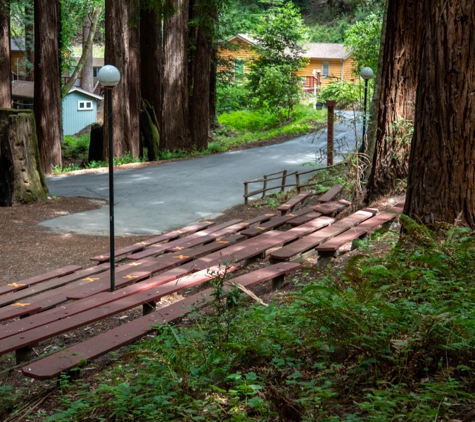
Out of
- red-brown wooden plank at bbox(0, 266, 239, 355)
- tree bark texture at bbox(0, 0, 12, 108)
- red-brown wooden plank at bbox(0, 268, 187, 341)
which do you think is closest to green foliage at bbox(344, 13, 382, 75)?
tree bark texture at bbox(0, 0, 12, 108)

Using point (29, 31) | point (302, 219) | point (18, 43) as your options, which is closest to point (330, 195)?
point (302, 219)

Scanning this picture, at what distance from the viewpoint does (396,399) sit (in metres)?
3.45

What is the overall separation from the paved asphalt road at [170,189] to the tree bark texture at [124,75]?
7.70 ft

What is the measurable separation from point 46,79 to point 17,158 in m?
8.56

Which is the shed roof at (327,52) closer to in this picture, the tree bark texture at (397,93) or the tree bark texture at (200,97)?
the tree bark texture at (200,97)

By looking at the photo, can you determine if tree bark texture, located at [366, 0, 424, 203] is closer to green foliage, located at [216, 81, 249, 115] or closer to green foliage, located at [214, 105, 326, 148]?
green foliage, located at [214, 105, 326, 148]

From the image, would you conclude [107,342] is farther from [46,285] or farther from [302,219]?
[302,219]

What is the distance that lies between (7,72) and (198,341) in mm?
20362

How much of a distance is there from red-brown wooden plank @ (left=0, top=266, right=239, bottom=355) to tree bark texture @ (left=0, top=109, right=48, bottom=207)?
9085 millimetres

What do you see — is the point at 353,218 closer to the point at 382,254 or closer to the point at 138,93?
the point at 382,254

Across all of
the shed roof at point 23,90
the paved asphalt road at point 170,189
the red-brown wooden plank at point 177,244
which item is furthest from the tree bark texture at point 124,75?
the shed roof at point 23,90

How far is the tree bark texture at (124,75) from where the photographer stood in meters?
23.3

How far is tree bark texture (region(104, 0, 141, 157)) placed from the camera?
76.6 ft

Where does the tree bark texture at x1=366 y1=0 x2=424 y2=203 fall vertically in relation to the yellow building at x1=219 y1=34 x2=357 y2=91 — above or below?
below
